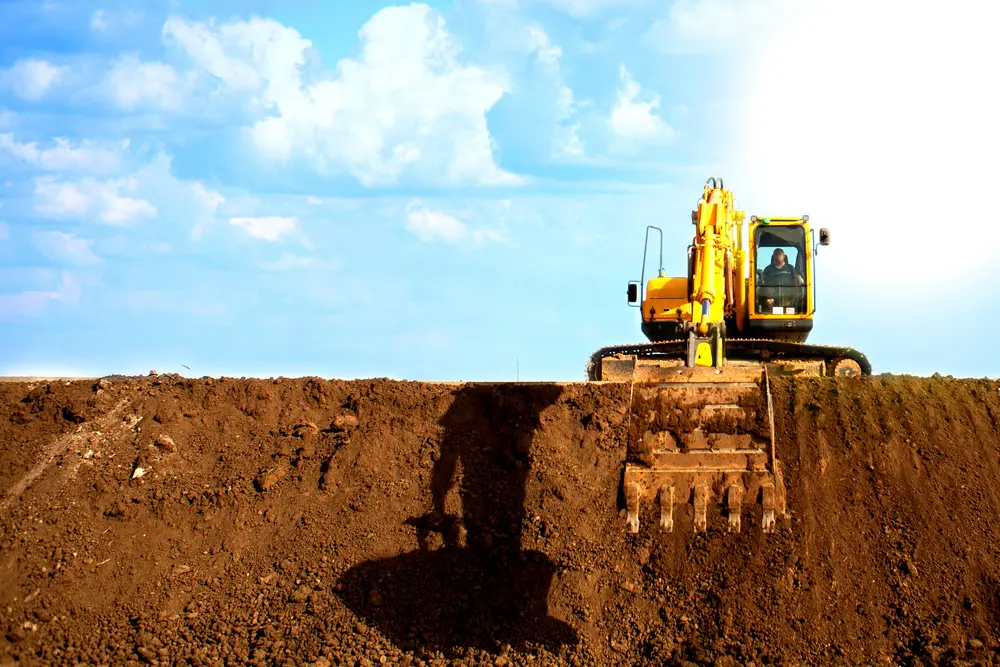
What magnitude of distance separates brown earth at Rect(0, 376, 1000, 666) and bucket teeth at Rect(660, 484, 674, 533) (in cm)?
11

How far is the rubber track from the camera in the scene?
14.5 metres

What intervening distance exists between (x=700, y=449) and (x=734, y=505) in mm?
664

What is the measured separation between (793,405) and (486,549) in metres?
4.45

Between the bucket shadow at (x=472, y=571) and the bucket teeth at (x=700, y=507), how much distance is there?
59.0 inches

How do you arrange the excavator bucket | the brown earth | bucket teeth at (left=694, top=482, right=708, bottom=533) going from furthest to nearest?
the excavator bucket < bucket teeth at (left=694, top=482, right=708, bottom=533) < the brown earth

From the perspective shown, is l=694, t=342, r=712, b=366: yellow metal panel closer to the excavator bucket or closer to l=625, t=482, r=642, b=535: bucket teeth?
the excavator bucket

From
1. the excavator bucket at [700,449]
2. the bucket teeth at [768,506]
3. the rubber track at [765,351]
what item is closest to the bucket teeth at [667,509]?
the excavator bucket at [700,449]

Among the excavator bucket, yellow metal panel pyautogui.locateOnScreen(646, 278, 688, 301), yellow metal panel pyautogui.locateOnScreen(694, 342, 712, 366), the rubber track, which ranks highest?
yellow metal panel pyautogui.locateOnScreen(646, 278, 688, 301)

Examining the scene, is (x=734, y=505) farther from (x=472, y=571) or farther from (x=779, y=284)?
(x=779, y=284)

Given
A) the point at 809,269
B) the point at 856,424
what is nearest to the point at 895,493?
the point at 856,424

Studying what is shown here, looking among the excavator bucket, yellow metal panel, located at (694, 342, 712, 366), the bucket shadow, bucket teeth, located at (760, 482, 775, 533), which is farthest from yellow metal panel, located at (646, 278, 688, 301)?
bucket teeth, located at (760, 482, 775, 533)

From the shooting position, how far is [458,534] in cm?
1010

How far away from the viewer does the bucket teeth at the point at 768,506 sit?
9.64 meters

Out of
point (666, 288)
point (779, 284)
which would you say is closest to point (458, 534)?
point (666, 288)
